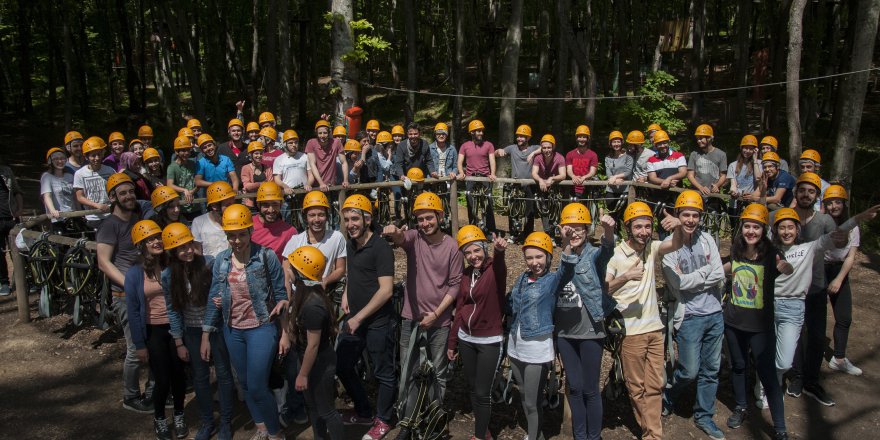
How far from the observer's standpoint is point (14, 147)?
30.1 meters

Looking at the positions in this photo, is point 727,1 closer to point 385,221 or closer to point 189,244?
point 385,221

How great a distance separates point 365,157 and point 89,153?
14.0 ft

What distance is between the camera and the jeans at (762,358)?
5762 millimetres

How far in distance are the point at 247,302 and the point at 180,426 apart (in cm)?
159

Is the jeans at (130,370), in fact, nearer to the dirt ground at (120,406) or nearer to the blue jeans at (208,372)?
the dirt ground at (120,406)

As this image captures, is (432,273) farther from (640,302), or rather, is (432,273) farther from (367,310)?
(640,302)

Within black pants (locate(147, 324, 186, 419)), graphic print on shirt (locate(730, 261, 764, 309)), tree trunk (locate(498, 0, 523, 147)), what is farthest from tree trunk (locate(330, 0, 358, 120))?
graphic print on shirt (locate(730, 261, 764, 309))

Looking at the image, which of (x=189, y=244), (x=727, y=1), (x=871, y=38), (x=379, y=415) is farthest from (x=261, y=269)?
(x=727, y=1)

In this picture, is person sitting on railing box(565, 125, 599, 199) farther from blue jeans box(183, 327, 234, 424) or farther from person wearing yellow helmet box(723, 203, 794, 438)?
blue jeans box(183, 327, 234, 424)

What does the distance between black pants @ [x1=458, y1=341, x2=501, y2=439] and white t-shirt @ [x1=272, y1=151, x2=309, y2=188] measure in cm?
487

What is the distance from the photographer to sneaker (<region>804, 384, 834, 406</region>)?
21.9 feet

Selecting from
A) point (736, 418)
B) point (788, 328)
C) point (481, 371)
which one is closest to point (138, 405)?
point (481, 371)

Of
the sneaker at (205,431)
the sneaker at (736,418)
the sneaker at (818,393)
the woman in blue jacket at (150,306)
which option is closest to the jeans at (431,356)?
the sneaker at (205,431)

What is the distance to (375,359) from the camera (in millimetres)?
5805
